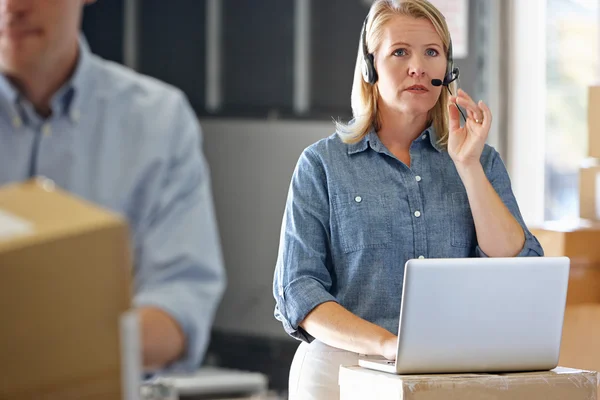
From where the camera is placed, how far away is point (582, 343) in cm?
267

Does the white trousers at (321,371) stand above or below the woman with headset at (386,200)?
below

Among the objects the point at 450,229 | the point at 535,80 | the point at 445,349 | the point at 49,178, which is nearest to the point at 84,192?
the point at 49,178

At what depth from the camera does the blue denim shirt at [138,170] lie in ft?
4.13

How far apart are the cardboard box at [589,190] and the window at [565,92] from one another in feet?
2.97

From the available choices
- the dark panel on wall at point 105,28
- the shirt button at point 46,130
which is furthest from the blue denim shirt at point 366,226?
the dark panel on wall at point 105,28

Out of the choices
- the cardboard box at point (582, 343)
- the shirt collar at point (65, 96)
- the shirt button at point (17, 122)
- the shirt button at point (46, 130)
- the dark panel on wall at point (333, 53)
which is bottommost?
the cardboard box at point (582, 343)

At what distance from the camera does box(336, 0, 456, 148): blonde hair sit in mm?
2008

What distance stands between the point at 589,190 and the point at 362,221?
4.29 ft

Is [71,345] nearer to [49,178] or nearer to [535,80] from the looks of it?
[49,178]

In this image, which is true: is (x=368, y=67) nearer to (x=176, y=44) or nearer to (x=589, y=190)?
(x=589, y=190)

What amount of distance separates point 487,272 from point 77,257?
Answer: 2.73 feet

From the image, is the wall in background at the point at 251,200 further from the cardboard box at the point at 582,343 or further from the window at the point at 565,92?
the cardboard box at the point at 582,343

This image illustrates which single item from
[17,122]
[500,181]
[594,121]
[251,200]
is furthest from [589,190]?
[17,122]

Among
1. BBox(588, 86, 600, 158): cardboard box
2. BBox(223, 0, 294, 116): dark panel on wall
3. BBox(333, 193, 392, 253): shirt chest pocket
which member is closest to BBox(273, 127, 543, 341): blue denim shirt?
BBox(333, 193, 392, 253): shirt chest pocket
